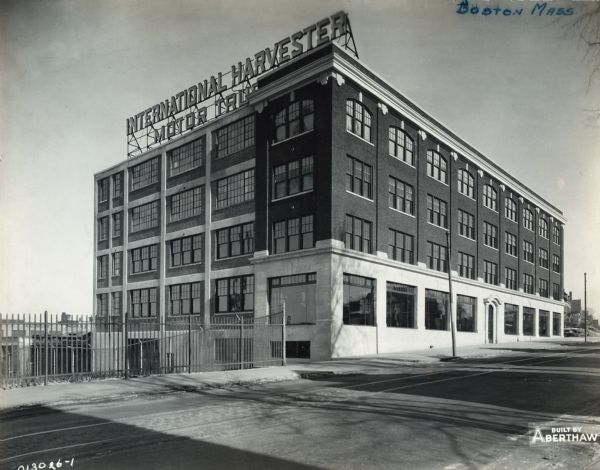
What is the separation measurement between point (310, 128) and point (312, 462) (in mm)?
26455

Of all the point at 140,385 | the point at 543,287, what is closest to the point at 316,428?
the point at 140,385

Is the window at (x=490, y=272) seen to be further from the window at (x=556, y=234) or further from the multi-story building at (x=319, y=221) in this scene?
the window at (x=556, y=234)

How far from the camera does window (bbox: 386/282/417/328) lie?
35.1 metres

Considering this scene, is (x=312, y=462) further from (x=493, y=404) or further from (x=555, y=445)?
(x=493, y=404)

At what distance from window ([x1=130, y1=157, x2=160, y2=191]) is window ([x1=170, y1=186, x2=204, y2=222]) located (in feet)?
11.7

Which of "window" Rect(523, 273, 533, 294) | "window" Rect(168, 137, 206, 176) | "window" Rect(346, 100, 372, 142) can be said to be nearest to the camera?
"window" Rect(346, 100, 372, 142)

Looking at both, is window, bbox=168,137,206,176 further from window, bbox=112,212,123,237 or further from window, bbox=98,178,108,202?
window, bbox=98,178,108,202

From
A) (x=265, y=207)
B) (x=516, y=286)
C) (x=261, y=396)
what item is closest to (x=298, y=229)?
(x=265, y=207)

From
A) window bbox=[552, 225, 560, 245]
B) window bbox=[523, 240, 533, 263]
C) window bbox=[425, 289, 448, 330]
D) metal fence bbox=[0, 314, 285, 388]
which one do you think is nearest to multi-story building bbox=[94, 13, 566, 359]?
window bbox=[425, 289, 448, 330]

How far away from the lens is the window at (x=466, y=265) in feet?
149

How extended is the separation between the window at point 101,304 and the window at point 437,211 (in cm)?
3014

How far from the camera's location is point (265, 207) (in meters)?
34.0

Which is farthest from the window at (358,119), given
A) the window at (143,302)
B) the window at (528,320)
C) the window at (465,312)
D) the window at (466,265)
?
the window at (528,320)

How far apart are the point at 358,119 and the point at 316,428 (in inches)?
1032
